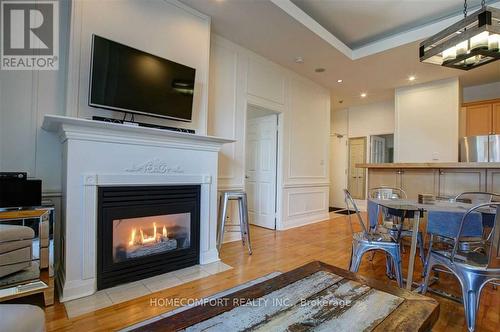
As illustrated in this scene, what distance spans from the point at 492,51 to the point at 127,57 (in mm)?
3105

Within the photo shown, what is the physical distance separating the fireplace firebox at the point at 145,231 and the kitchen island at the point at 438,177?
3117 mm

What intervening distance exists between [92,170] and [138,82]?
933 millimetres

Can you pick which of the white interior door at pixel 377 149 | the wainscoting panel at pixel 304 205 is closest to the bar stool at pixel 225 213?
the wainscoting panel at pixel 304 205

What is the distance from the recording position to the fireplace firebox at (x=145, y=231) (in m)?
2.18

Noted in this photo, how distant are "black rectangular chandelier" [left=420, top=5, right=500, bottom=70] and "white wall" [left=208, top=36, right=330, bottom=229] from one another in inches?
92.7

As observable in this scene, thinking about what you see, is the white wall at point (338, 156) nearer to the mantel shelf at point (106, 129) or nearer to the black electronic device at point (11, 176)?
the mantel shelf at point (106, 129)

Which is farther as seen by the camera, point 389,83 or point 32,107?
point 389,83

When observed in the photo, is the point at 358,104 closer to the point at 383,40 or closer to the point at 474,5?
the point at 383,40

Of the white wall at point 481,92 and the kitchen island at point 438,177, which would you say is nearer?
the kitchen island at point 438,177

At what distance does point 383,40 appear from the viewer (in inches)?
152

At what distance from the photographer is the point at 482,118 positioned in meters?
5.03

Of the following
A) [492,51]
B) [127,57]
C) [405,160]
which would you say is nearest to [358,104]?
[405,160]

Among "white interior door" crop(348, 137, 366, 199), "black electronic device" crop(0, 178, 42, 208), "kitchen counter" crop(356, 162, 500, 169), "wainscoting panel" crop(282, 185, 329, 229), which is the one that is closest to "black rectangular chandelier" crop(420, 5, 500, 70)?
"kitchen counter" crop(356, 162, 500, 169)

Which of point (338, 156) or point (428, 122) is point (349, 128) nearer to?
point (338, 156)
